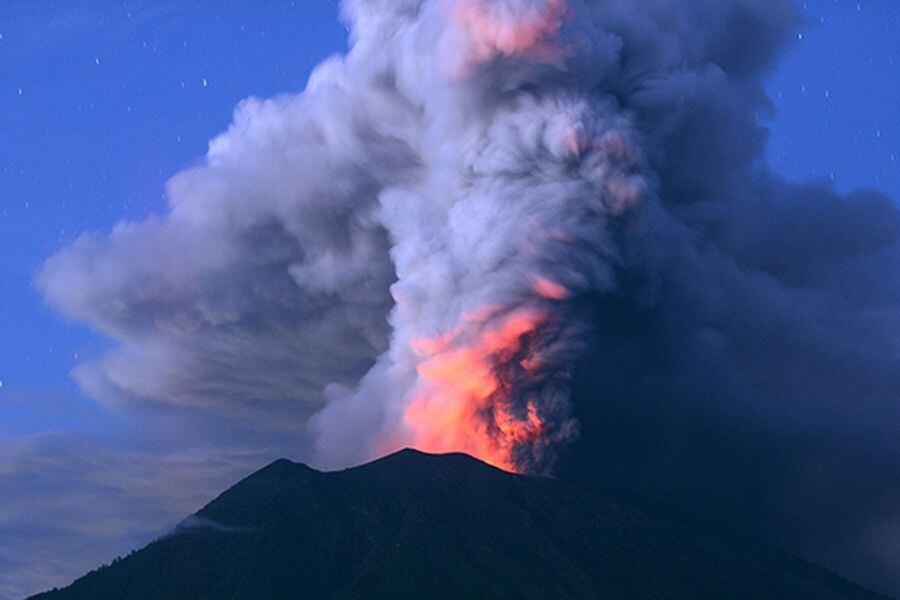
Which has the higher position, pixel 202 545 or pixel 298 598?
pixel 202 545

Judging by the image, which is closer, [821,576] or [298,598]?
[298,598]

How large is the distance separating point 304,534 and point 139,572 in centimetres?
1215

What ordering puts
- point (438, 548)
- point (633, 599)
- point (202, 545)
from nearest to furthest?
point (633, 599) → point (438, 548) → point (202, 545)

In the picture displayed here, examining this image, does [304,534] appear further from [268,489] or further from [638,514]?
[638,514]

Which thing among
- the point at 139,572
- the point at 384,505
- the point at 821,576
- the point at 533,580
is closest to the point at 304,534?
the point at 384,505

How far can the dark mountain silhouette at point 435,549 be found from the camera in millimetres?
80500

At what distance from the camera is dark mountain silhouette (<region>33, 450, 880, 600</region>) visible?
80500 mm

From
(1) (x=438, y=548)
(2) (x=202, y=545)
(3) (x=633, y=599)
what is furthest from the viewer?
(2) (x=202, y=545)

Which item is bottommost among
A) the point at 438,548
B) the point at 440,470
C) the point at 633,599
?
the point at 633,599

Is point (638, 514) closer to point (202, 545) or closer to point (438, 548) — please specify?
point (438, 548)

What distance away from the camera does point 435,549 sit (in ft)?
274

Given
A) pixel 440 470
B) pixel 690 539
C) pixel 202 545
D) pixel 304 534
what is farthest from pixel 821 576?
pixel 202 545

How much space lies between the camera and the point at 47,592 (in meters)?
92.0

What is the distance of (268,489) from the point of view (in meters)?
94.9
